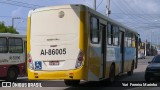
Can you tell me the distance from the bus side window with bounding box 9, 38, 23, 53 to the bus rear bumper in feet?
23.4

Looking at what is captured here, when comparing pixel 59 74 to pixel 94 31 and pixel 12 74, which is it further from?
pixel 12 74

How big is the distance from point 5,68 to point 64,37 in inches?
301

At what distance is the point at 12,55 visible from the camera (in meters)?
21.9

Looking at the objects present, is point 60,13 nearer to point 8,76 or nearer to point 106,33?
point 106,33

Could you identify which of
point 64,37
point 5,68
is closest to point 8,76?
point 5,68

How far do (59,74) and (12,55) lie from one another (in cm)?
811

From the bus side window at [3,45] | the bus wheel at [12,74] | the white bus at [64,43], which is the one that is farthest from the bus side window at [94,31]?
the bus wheel at [12,74]

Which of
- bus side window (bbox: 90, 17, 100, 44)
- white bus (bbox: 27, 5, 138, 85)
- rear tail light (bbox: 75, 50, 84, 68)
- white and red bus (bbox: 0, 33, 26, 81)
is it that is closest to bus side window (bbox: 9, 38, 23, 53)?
white and red bus (bbox: 0, 33, 26, 81)

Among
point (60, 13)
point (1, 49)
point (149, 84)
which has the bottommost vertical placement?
point (149, 84)

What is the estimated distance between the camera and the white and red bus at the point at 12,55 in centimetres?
2117

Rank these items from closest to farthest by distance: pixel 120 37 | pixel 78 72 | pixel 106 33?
pixel 78 72, pixel 106 33, pixel 120 37

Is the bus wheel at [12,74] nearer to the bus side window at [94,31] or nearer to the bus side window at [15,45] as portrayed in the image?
the bus side window at [15,45]

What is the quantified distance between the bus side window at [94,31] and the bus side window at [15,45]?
7.33 m

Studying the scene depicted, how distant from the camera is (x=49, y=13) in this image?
14992 millimetres
